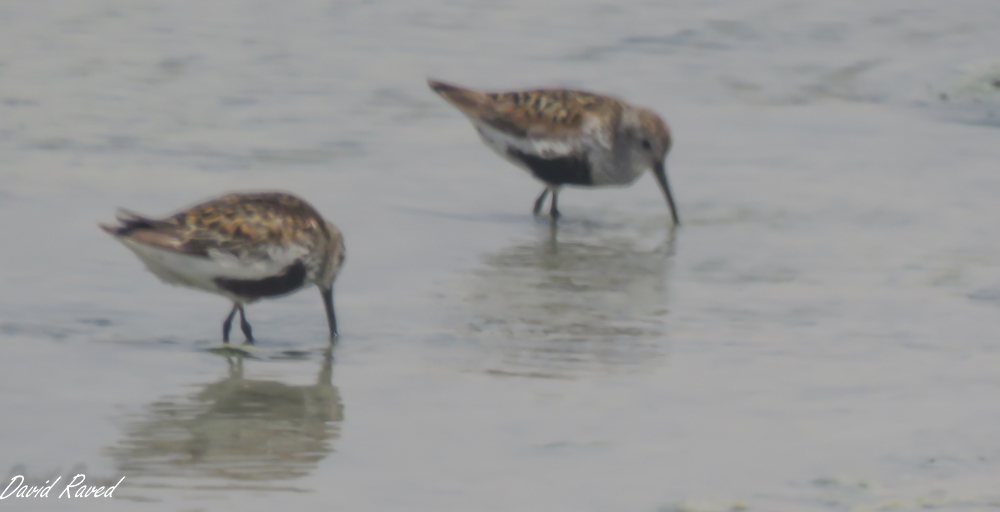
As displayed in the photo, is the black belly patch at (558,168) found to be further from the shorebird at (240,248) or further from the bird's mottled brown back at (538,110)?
the shorebird at (240,248)

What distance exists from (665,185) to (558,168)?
71 centimetres

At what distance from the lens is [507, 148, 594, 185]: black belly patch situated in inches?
434

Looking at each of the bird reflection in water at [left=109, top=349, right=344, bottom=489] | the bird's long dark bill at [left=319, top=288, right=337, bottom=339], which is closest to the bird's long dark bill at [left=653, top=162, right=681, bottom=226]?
the bird's long dark bill at [left=319, top=288, right=337, bottom=339]

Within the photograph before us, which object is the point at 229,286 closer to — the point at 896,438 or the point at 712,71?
the point at 896,438

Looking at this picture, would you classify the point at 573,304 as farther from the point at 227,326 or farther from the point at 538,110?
the point at 538,110

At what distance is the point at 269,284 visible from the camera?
752 cm

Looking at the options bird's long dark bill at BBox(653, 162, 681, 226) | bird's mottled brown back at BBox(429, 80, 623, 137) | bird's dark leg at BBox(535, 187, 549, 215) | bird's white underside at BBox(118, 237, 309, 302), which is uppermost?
bird's white underside at BBox(118, 237, 309, 302)

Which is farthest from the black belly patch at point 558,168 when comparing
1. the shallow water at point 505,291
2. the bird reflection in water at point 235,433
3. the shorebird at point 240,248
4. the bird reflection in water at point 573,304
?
the bird reflection in water at point 235,433

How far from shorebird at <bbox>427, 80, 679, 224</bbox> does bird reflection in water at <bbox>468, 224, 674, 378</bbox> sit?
48cm

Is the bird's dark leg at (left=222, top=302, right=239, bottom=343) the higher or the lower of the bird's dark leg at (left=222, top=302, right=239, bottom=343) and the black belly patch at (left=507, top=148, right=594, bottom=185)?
the higher

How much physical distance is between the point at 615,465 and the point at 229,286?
86.6 inches

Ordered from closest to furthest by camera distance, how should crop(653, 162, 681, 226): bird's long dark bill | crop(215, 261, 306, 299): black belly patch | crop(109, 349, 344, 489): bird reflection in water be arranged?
1. crop(109, 349, 344, 489): bird reflection in water
2. crop(215, 261, 306, 299): black belly patch
3. crop(653, 162, 681, 226): bird's long dark bill

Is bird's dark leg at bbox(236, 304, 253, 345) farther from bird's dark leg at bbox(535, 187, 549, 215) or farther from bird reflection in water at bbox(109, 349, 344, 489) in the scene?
bird's dark leg at bbox(535, 187, 549, 215)

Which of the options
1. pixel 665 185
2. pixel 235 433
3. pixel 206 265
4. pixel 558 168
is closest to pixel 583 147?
pixel 558 168
